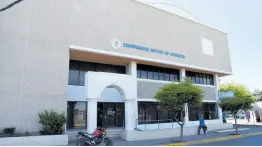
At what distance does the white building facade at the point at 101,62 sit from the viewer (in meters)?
14.4

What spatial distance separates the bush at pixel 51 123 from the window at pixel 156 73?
9.54 metres

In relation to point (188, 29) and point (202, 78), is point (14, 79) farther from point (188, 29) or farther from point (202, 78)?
point (202, 78)

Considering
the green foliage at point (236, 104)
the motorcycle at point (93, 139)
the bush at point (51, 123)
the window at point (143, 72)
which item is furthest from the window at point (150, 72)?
the bush at point (51, 123)

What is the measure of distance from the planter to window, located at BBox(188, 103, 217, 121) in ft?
52.3

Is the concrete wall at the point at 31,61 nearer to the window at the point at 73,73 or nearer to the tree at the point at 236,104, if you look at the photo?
the window at the point at 73,73

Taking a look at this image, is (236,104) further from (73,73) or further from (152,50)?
(73,73)

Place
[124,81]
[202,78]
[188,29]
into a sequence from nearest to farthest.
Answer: [124,81]
[188,29]
[202,78]

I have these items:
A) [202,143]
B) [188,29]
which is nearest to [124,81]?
[202,143]

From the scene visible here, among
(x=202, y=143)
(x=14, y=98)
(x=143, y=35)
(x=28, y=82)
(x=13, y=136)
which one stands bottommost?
(x=202, y=143)

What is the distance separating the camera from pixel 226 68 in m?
28.2

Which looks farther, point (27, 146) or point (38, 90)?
point (38, 90)

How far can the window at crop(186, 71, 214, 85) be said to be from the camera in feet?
84.8

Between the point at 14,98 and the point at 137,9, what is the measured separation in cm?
1392

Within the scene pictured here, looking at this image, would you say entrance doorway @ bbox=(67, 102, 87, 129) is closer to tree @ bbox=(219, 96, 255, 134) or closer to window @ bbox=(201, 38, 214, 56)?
tree @ bbox=(219, 96, 255, 134)
